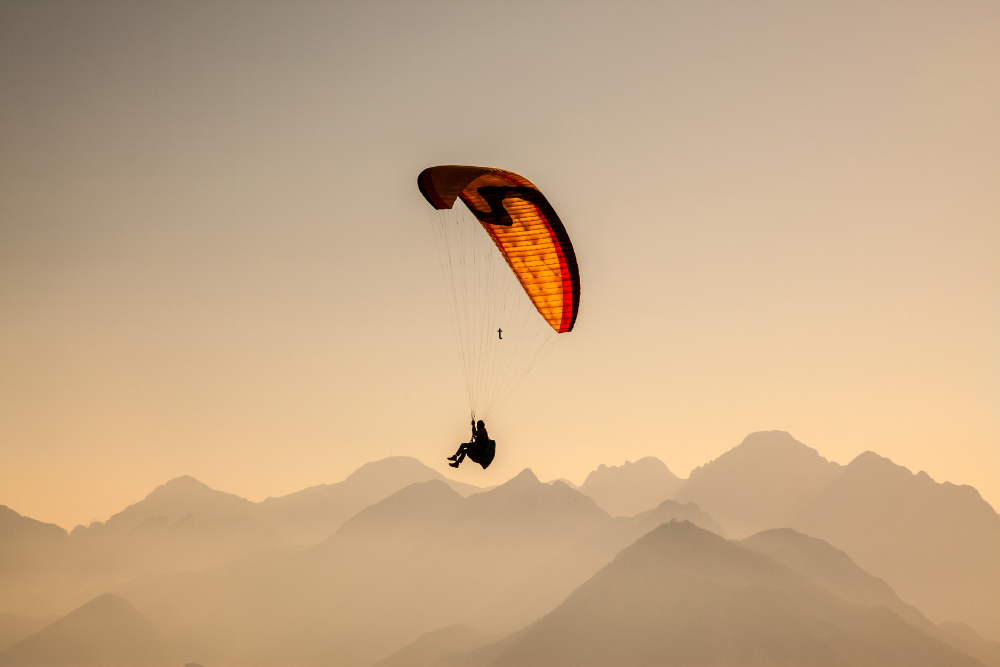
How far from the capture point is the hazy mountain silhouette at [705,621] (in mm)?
26281

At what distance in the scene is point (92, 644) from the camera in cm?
2319

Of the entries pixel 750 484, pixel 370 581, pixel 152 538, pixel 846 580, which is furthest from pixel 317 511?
pixel 846 580

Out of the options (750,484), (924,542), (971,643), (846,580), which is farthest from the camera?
(846,580)

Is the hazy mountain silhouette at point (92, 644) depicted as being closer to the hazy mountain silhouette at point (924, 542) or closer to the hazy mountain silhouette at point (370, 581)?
the hazy mountain silhouette at point (370, 581)

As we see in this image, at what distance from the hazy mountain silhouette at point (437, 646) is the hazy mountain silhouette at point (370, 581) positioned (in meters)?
0.60

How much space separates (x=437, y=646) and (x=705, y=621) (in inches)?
402

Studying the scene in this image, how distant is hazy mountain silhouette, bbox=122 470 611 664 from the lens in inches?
894

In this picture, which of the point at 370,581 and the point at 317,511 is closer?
the point at 370,581

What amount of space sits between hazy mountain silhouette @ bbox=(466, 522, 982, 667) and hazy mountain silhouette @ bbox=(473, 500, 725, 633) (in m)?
0.83

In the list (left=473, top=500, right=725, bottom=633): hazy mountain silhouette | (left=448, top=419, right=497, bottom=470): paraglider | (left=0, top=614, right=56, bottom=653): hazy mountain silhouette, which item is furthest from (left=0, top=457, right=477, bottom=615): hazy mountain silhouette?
(left=448, top=419, right=497, bottom=470): paraglider

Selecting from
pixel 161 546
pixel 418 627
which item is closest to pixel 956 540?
pixel 418 627

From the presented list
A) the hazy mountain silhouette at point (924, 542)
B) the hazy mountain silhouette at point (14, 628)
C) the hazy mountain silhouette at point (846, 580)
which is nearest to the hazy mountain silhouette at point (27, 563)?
the hazy mountain silhouette at point (14, 628)

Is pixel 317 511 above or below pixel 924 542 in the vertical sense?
above

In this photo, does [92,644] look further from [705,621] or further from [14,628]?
[705,621]
